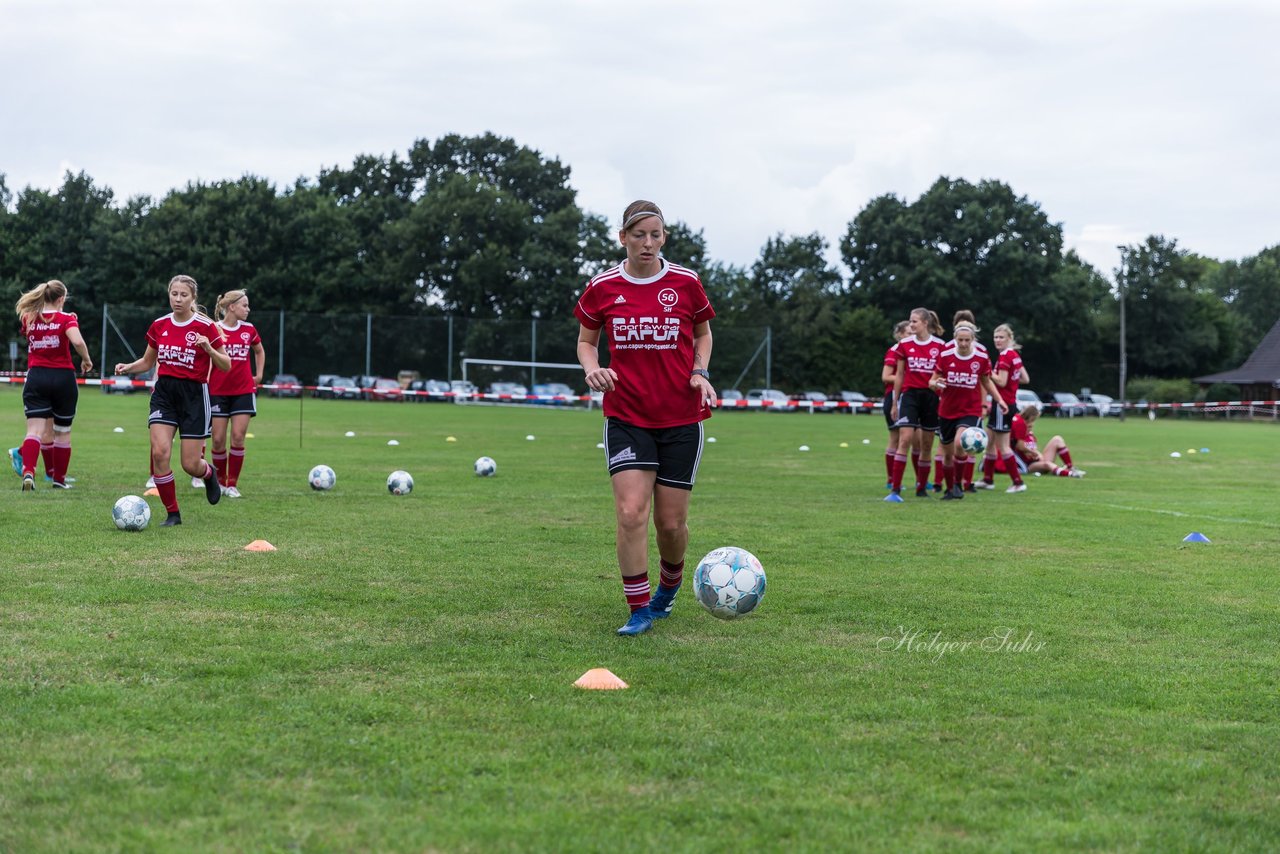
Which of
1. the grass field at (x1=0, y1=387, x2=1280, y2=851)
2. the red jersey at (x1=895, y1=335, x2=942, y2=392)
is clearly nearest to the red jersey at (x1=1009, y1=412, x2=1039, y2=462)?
the red jersey at (x1=895, y1=335, x2=942, y2=392)

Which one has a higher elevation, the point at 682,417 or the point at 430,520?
the point at 682,417

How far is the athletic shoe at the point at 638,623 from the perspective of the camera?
6016mm

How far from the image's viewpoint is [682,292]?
6324mm

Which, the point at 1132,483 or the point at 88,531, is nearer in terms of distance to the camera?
the point at 88,531

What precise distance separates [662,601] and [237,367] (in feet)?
23.6

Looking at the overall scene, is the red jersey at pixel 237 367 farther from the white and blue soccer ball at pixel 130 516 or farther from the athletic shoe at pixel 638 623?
the athletic shoe at pixel 638 623

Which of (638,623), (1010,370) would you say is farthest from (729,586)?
(1010,370)

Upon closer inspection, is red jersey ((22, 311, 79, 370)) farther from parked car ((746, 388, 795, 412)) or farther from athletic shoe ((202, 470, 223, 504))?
parked car ((746, 388, 795, 412))

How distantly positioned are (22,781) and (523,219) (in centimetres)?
6023

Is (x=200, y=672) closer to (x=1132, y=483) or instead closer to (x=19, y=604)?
(x=19, y=604)

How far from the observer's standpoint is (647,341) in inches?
247

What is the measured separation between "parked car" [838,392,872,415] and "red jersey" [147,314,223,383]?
45950 mm

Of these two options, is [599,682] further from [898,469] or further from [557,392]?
[557,392]

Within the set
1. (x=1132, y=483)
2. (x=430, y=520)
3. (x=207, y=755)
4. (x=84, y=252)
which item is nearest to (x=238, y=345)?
(x=430, y=520)
